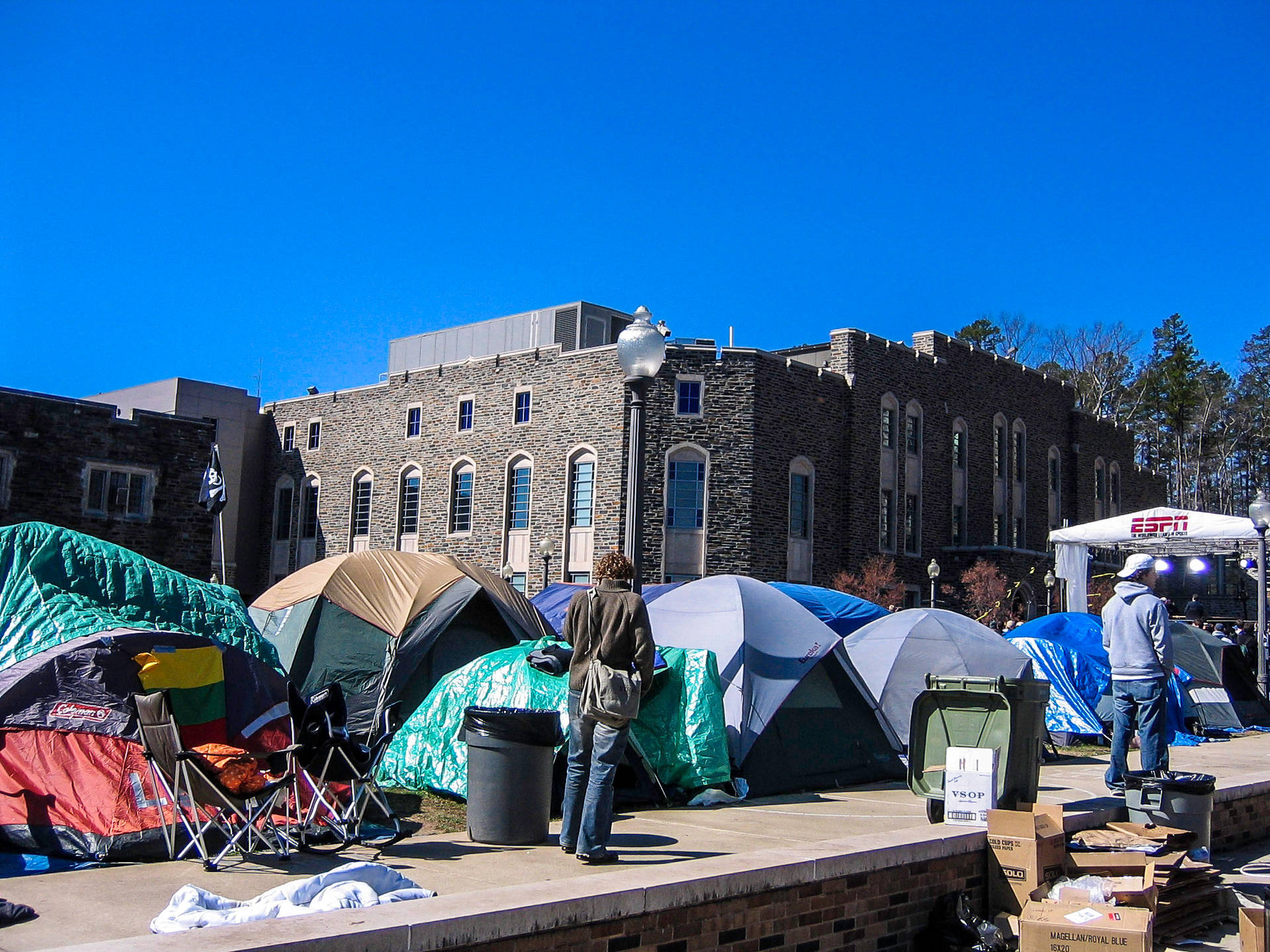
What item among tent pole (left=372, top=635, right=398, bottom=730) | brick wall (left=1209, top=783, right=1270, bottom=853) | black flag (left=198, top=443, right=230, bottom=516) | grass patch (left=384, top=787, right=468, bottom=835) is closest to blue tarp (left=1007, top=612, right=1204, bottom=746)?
brick wall (left=1209, top=783, right=1270, bottom=853)

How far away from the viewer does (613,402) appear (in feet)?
106

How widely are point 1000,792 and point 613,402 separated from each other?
25202mm

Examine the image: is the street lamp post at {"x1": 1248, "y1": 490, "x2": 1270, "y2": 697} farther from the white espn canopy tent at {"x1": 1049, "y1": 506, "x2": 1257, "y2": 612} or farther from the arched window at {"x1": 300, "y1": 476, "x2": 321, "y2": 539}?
the arched window at {"x1": 300, "y1": 476, "x2": 321, "y2": 539}

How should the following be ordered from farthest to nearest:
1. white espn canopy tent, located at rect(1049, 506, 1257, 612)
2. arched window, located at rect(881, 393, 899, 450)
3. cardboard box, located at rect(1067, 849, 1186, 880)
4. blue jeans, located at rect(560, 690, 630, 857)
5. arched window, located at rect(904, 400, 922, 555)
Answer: arched window, located at rect(904, 400, 922, 555) → arched window, located at rect(881, 393, 899, 450) → white espn canopy tent, located at rect(1049, 506, 1257, 612) → cardboard box, located at rect(1067, 849, 1186, 880) → blue jeans, located at rect(560, 690, 630, 857)

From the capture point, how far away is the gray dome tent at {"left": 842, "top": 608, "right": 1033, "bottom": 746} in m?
12.3

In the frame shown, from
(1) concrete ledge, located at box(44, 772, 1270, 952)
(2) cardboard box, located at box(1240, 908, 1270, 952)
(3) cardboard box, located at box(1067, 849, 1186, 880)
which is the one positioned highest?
(1) concrete ledge, located at box(44, 772, 1270, 952)

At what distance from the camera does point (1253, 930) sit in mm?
5895

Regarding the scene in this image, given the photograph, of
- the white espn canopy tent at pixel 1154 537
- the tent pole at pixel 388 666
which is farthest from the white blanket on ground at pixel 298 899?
the white espn canopy tent at pixel 1154 537

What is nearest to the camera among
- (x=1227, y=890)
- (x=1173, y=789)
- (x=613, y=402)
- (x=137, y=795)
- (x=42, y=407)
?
(x=137, y=795)

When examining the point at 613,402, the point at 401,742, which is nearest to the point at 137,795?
the point at 401,742

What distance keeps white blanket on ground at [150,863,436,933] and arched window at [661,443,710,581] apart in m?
26.5

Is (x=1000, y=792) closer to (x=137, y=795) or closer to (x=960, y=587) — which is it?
(x=137, y=795)

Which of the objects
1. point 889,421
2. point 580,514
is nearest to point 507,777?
point 580,514

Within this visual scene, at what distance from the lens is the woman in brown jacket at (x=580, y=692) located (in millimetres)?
6391
